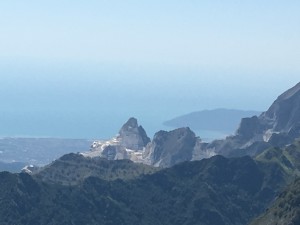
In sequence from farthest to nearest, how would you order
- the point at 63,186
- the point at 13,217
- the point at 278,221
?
the point at 63,186 < the point at 13,217 < the point at 278,221

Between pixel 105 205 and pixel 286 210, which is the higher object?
pixel 286 210

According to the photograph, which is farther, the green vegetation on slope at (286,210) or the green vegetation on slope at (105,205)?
the green vegetation on slope at (105,205)

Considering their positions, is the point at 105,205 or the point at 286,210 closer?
the point at 286,210

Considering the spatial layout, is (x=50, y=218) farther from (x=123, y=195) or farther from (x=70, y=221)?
(x=123, y=195)

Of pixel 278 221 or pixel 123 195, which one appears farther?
pixel 123 195

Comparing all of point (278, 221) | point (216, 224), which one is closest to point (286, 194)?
point (278, 221)

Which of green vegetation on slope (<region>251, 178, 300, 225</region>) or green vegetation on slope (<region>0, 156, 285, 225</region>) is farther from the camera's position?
green vegetation on slope (<region>0, 156, 285, 225</region>)

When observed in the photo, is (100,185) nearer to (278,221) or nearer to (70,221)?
(70,221)

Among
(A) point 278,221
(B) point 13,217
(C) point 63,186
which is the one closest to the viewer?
(A) point 278,221

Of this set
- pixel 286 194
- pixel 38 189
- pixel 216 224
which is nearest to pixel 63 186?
pixel 38 189
